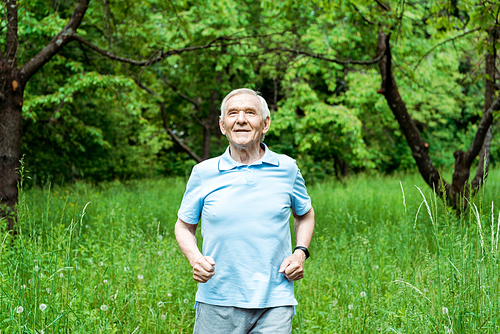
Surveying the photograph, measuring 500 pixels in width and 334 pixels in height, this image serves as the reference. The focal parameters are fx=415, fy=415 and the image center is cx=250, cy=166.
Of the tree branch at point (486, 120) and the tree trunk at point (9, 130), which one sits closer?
the tree trunk at point (9, 130)

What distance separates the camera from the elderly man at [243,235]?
5.88 ft

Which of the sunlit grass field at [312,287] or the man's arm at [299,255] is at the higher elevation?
the man's arm at [299,255]

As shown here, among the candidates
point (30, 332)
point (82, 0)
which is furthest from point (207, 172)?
point (82, 0)

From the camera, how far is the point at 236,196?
185 cm

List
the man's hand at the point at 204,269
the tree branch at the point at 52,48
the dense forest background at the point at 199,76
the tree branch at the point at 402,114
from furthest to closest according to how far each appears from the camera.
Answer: the dense forest background at the point at 199,76
the tree branch at the point at 402,114
the tree branch at the point at 52,48
the man's hand at the point at 204,269

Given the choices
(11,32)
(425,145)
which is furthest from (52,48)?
(425,145)

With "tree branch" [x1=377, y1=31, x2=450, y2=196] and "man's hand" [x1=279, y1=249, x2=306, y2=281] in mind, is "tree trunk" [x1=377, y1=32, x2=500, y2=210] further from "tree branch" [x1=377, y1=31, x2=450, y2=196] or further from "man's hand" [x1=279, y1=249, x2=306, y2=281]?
"man's hand" [x1=279, y1=249, x2=306, y2=281]

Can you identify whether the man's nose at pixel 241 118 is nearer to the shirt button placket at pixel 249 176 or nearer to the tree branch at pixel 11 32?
the shirt button placket at pixel 249 176

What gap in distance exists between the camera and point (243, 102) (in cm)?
196

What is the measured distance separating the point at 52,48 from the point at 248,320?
520 cm

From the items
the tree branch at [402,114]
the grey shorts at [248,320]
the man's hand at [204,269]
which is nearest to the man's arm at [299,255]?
the grey shorts at [248,320]

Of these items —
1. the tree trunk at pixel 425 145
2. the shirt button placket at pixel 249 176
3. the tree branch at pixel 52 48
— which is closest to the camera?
the shirt button placket at pixel 249 176

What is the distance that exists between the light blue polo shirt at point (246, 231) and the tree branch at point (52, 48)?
15.2 feet

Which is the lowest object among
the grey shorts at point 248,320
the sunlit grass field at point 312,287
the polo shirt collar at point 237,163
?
the sunlit grass field at point 312,287
